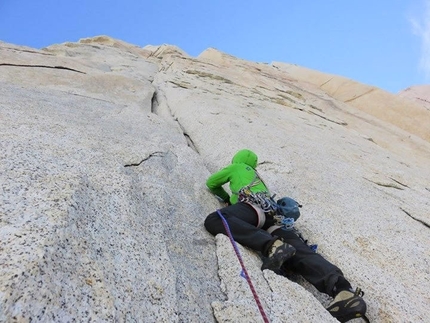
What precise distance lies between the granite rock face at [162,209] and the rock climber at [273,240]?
0.70ft

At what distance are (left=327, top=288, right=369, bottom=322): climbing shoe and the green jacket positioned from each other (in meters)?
2.09

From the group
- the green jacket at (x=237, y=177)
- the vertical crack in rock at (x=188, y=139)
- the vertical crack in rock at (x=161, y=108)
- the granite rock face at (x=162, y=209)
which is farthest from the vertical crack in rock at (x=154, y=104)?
the green jacket at (x=237, y=177)

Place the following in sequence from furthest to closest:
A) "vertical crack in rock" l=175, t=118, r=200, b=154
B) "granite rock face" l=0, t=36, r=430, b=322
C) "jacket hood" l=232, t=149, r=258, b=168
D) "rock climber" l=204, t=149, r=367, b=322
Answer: "vertical crack in rock" l=175, t=118, r=200, b=154
"jacket hood" l=232, t=149, r=258, b=168
"rock climber" l=204, t=149, r=367, b=322
"granite rock face" l=0, t=36, r=430, b=322

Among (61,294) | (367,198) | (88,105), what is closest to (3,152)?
(61,294)

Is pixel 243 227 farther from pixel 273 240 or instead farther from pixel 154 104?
pixel 154 104

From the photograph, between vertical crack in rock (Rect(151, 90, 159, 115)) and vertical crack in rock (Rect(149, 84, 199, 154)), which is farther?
vertical crack in rock (Rect(151, 90, 159, 115))

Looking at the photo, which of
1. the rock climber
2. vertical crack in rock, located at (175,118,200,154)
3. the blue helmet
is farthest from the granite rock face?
the blue helmet

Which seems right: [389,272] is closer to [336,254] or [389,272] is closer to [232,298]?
[336,254]

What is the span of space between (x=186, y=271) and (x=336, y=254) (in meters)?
2.81

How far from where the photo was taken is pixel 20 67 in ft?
40.9

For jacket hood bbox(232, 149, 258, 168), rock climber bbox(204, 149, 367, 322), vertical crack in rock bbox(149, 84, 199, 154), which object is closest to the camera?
rock climber bbox(204, 149, 367, 322)

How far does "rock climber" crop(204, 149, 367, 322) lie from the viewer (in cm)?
416

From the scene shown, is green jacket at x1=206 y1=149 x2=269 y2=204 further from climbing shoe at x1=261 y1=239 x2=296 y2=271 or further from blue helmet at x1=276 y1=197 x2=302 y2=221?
climbing shoe at x1=261 y1=239 x2=296 y2=271

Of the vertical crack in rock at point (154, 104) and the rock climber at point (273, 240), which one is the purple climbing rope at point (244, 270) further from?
the vertical crack in rock at point (154, 104)
